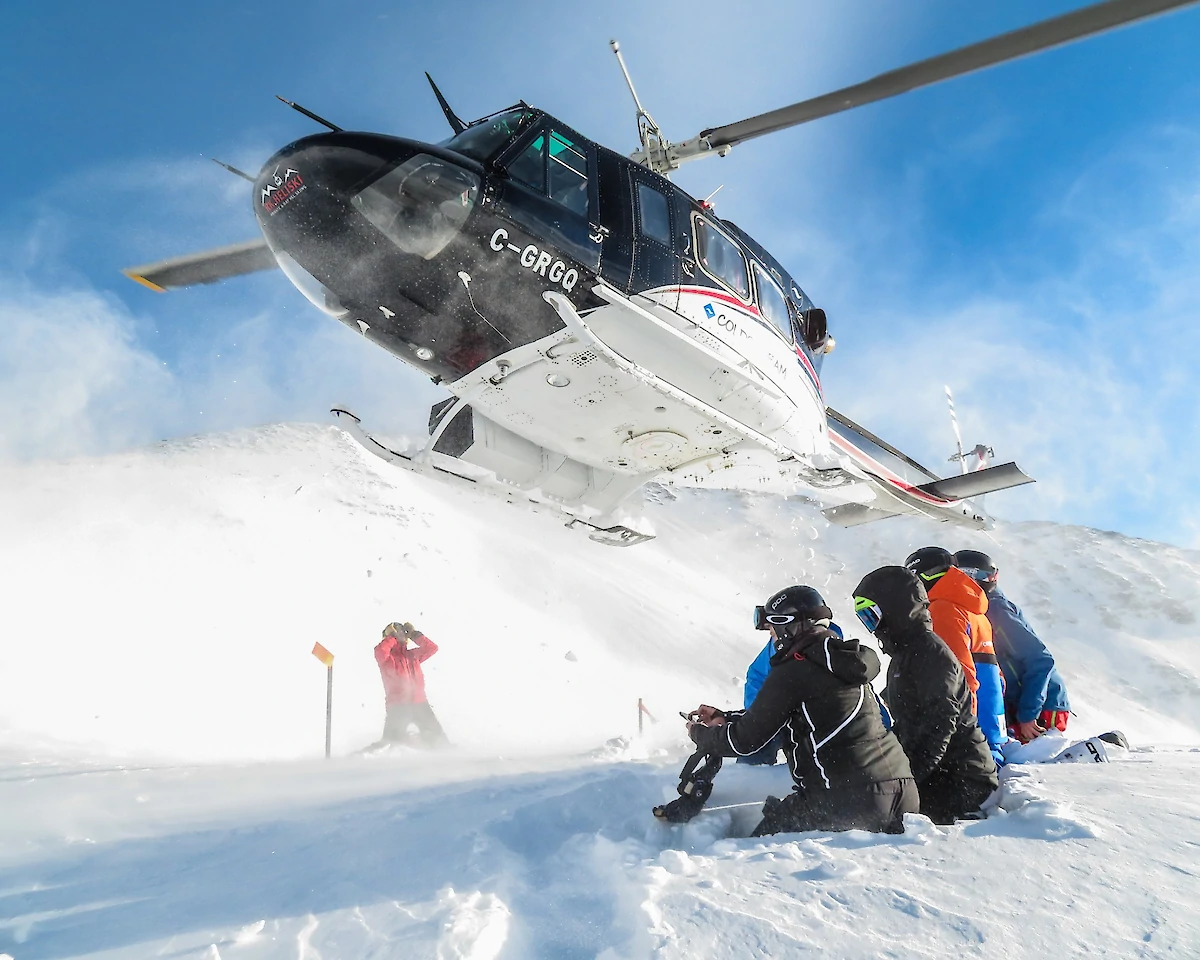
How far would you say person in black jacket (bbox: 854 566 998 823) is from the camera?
10.4 feet

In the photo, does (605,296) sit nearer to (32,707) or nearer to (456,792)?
(456,792)

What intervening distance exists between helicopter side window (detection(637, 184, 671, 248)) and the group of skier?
11.0ft

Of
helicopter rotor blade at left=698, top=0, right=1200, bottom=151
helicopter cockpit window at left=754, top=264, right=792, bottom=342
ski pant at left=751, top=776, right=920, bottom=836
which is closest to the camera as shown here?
ski pant at left=751, top=776, right=920, bottom=836

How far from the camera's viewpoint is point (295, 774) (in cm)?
435

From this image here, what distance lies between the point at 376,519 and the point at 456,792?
39.3 ft

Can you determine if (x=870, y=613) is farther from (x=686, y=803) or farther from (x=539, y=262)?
(x=539, y=262)

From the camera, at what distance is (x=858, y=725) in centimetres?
288

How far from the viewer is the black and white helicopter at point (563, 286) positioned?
4910 mm

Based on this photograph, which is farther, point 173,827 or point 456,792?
point 456,792

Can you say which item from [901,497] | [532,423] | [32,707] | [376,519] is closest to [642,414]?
[532,423]

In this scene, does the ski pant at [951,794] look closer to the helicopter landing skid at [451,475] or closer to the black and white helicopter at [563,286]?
the black and white helicopter at [563,286]

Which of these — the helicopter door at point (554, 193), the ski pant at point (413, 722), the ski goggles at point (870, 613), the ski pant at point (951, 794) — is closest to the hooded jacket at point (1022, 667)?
the ski pant at point (951, 794)

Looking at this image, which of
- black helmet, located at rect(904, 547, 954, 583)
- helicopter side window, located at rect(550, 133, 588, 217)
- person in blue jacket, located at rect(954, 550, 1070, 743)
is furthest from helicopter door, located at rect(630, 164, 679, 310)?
person in blue jacket, located at rect(954, 550, 1070, 743)

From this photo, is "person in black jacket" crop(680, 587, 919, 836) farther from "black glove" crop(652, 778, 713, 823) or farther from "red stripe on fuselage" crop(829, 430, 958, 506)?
"red stripe on fuselage" crop(829, 430, 958, 506)
